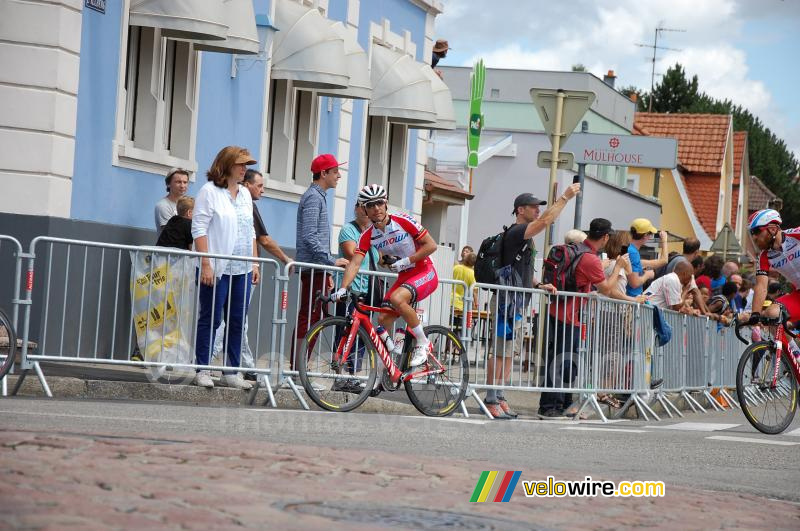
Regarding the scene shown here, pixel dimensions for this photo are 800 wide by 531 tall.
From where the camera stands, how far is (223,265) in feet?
39.8

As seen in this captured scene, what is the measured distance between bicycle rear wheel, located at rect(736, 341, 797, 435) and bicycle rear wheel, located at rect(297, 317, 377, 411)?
10.9ft

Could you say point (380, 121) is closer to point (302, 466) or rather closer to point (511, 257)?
point (511, 257)

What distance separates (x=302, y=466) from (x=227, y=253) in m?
5.58

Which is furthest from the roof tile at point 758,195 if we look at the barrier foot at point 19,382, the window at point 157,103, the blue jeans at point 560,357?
the barrier foot at point 19,382

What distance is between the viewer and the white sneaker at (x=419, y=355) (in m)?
12.0

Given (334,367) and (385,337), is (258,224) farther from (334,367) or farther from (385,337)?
(334,367)

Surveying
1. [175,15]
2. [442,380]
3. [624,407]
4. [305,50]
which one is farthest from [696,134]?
[442,380]

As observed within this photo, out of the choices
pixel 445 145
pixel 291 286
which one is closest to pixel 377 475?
pixel 291 286

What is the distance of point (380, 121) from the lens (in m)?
23.6

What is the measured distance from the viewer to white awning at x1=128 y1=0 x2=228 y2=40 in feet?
48.2

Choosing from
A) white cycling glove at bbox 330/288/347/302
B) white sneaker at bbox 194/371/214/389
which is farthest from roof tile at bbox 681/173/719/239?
white cycling glove at bbox 330/288/347/302

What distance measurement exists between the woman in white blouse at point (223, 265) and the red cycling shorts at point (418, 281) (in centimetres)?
125

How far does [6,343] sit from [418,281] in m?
3.33

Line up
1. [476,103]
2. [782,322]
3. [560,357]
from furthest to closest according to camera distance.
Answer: [476,103] < [560,357] < [782,322]
